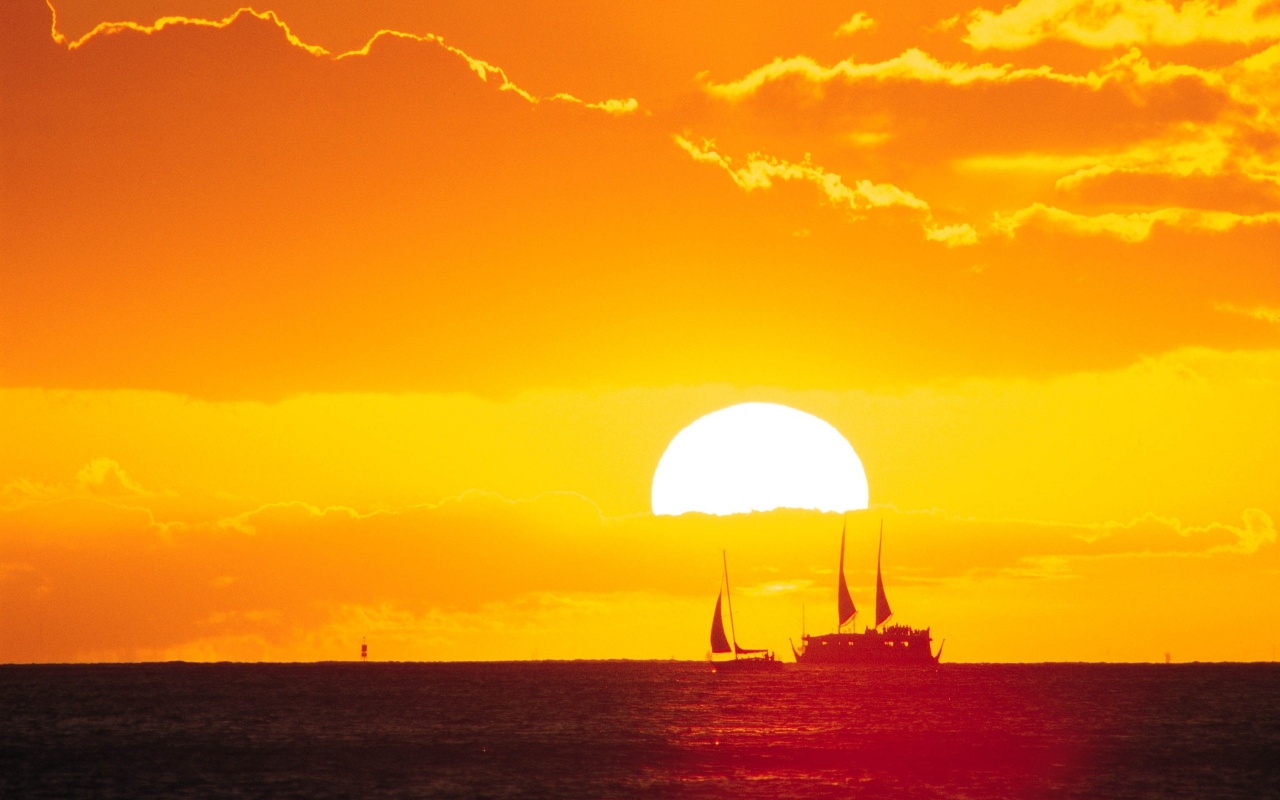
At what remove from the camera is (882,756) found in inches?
5344

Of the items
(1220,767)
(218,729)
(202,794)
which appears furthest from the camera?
(218,729)

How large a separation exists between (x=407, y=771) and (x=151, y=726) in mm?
67899

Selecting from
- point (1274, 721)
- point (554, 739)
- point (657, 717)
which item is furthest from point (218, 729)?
point (1274, 721)

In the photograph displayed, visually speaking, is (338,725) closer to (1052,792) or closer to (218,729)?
(218,729)

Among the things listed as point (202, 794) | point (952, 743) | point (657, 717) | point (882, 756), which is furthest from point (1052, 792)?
point (657, 717)

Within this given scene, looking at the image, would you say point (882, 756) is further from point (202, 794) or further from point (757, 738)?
point (202, 794)

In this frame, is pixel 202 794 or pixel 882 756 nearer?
pixel 202 794

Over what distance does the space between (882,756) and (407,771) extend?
39455 millimetres

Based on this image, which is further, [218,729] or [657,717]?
[657,717]

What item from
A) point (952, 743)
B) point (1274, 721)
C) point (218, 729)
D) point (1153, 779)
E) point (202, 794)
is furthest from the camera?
point (1274, 721)

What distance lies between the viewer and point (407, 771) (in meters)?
122

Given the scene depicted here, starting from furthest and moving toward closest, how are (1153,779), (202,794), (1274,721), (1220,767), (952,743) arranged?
(1274,721) < (952,743) < (1220,767) < (1153,779) < (202,794)

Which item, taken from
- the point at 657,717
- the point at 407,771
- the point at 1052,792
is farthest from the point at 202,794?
the point at 657,717

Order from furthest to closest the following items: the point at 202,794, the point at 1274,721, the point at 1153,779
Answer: the point at 1274,721, the point at 1153,779, the point at 202,794
